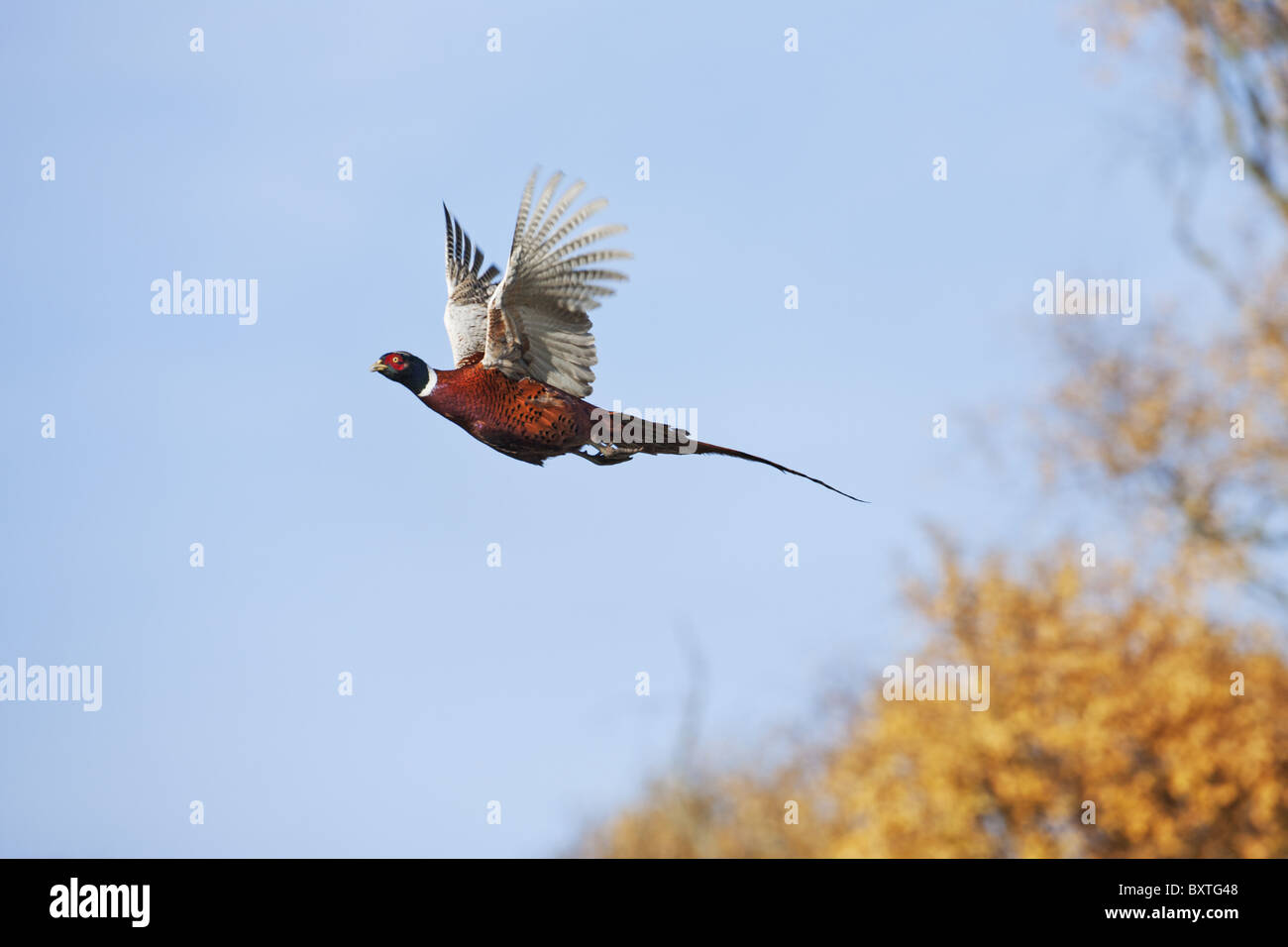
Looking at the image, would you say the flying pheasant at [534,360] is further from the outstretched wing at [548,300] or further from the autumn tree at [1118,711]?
the autumn tree at [1118,711]

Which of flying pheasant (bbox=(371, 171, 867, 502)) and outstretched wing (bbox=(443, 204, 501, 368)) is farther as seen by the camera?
outstretched wing (bbox=(443, 204, 501, 368))

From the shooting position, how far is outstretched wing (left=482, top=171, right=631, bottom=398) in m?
3.81

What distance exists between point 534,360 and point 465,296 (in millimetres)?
790

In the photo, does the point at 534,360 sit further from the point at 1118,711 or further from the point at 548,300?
the point at 1118,711

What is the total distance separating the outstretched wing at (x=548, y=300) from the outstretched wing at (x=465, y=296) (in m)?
0.10

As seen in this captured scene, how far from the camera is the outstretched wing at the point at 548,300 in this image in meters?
3.81

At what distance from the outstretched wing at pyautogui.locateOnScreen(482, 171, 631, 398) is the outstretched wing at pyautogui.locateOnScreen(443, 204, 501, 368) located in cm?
10

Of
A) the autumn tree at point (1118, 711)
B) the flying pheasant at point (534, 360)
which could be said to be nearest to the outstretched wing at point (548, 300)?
the flying pheasant at point (534, 360)

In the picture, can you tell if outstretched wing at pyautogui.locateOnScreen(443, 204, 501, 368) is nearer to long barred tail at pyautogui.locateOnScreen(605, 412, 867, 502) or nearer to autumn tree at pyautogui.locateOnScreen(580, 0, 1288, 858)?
long barred tail at pyautogui.locateOnScreen(605, 412, 867, 502)

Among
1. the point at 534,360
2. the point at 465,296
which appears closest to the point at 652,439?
the point at 534,360

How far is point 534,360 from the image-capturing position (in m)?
3.84

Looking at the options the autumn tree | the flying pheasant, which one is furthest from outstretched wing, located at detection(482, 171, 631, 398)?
the autumn tree

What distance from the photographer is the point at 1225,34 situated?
Answer: 21.5 meters
